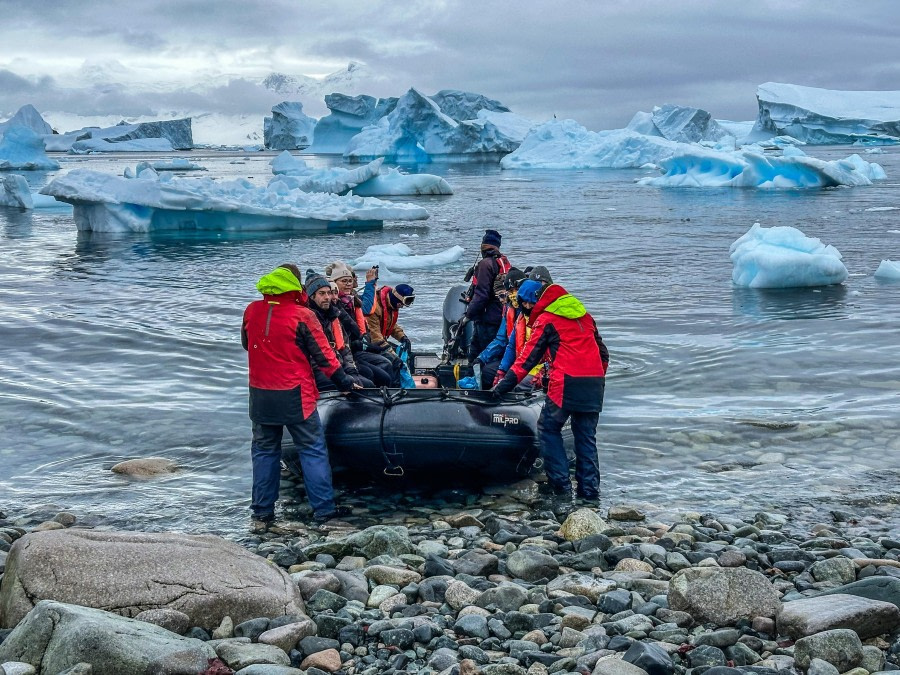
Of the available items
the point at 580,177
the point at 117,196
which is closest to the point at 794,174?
the point at 580,177

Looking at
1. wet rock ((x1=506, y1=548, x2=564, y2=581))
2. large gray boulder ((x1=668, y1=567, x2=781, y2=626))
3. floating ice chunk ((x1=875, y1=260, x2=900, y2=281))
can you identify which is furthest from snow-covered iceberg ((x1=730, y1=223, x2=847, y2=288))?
large gray boulder ((x1=668, y1=567, x2=781, y2=626))

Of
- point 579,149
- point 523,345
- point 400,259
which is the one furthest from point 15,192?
point 579,149

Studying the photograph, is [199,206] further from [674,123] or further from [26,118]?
[26,118]

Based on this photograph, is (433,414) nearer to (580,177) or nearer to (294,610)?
(294,610)

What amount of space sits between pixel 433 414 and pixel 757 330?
7.64m

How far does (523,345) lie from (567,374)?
892 millimetres

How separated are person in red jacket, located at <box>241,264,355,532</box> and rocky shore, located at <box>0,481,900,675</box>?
92cm

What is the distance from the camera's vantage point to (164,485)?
714cm

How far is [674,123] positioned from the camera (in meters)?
67.0

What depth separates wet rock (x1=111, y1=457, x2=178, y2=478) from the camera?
7.38 m

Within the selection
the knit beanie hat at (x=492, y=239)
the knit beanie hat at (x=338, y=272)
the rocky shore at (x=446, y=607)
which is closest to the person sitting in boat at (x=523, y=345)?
the knit beanie hat at (x=492, y=239)

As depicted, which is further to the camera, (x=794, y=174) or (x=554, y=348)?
(x=794, y=174)

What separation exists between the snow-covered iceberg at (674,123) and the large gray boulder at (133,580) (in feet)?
213

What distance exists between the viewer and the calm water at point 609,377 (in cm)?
692
